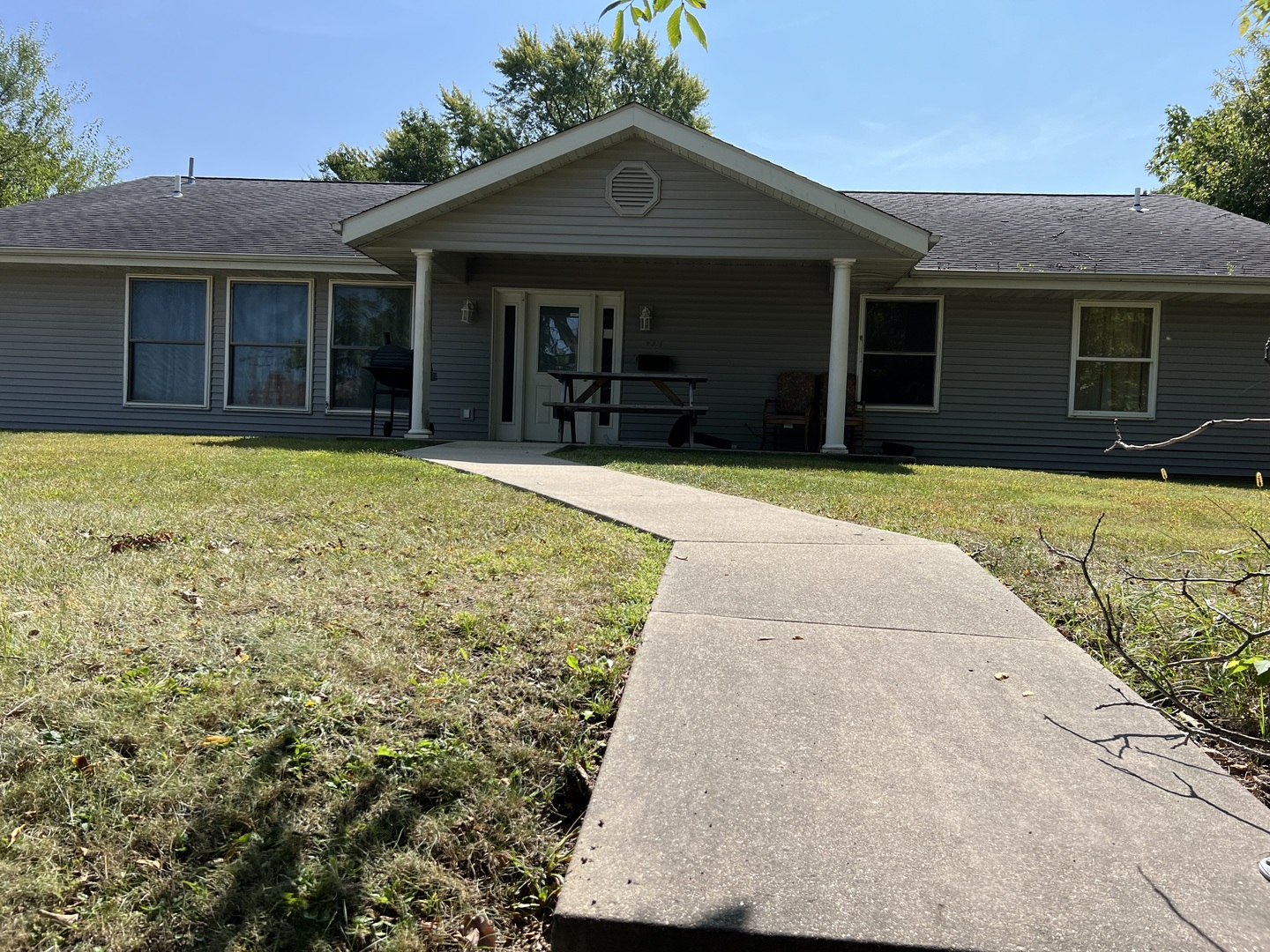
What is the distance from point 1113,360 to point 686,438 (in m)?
5.58

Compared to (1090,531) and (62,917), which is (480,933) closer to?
(62,917)

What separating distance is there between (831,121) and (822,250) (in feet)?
48.3

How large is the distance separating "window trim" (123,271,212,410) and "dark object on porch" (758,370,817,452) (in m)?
7.58

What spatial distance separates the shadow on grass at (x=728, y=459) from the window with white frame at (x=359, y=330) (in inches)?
149

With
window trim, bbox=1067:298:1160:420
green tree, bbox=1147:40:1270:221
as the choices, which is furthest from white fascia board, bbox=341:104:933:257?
green tree, bbox=1147:40:1270:221

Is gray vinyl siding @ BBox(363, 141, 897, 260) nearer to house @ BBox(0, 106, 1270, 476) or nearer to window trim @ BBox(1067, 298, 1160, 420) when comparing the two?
house @ BBox(0, 106, 1270, 476)

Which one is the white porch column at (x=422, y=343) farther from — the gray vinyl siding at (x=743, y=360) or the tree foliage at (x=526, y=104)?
the tree foliage at (x=526, y=104)

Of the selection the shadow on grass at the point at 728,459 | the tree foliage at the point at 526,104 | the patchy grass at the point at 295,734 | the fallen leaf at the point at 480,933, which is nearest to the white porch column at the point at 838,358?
the shadow on grass at the point at 728,459

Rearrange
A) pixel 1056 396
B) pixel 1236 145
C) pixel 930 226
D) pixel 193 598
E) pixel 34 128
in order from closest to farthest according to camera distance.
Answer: pixel 193 598 < pixel 1056 396 < pixel 930 226 < pixel 1236 145 < pixel 34 128

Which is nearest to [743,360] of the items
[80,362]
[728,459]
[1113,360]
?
[728,459]

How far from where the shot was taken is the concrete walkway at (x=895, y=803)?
150 cm

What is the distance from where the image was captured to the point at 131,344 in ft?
40.3

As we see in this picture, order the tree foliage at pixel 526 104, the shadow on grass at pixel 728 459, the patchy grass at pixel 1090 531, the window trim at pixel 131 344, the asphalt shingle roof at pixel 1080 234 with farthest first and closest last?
the tree foliage at pixel 526 104 < the window trim at pixel 131 344 < the asphalt shingle roof at pixel 1080 234 < the shadow on grass at pixel 728 459 < the patchy grass at pixel 1090 531

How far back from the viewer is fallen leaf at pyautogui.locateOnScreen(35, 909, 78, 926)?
5.12 ft
